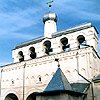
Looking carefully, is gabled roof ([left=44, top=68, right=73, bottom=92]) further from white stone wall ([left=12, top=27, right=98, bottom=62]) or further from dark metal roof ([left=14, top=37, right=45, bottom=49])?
dark metal roof ([left=14, top=37, right=45, bottom=49])

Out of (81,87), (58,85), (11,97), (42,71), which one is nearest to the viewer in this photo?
(58,85)

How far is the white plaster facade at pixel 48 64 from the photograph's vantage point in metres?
23.5

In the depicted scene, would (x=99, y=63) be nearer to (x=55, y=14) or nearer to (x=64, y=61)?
(x=64, y=61)

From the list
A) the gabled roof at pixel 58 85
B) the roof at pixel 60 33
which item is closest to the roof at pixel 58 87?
the gabled roof at pixel 58 85

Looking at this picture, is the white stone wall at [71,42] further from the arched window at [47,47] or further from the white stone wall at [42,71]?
the white stone wall at [42,71]

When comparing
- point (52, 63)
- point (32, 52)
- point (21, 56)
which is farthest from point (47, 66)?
point (21, 56)

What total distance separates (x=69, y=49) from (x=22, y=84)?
608 cm

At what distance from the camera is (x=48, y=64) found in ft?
84.3

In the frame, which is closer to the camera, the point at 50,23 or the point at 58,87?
the point at 58,87

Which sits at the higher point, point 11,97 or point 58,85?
point 11,97

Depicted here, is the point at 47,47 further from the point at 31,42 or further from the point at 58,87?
the point at 58,87

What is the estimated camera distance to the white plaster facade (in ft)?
77.3

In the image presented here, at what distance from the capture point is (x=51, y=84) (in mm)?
16641

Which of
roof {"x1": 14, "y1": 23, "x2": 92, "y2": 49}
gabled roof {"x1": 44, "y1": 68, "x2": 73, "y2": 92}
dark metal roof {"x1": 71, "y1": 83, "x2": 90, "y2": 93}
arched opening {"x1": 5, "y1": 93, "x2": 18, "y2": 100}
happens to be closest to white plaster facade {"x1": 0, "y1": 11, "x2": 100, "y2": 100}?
roof {"x1": 14, "y1": 23, "x2": 92, "y2": 49}
